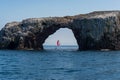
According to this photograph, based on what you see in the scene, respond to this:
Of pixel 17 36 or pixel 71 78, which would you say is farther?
pixel 17 36

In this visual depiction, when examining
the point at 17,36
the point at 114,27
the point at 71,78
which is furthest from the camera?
the point at 17,36

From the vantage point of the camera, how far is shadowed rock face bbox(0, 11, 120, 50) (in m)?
122

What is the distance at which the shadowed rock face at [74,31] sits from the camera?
122m

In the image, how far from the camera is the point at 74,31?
431ft

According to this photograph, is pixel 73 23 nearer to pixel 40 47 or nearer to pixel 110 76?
pixel 40 47

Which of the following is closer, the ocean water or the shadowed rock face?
the ocean water

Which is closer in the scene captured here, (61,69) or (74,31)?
(61,69)

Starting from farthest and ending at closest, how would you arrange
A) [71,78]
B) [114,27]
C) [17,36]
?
[17,36], [114,27], [71,78]

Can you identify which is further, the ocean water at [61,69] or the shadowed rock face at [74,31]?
the shadowed rock face at [74,31]

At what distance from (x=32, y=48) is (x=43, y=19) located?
1071cm

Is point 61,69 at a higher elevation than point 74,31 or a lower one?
higher

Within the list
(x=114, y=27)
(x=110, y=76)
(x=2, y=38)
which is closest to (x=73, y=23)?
(x=114, y=27)

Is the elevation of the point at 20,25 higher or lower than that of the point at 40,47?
higher

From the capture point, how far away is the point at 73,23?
129625 mm
